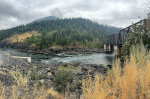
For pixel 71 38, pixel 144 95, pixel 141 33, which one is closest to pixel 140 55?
pixel 144 95

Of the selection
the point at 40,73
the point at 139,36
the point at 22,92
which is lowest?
the point at 40,73

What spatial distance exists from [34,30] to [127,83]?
507 ft

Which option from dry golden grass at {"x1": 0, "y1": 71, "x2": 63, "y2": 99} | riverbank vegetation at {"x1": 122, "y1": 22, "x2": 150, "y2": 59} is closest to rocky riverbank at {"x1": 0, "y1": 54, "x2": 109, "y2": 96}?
dry golden grass at {"x1": 0, "y1": 71, "x2": 63, "y2": 99}

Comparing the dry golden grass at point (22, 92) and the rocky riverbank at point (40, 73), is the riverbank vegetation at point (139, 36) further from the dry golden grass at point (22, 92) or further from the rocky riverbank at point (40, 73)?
the dry golden grass at point (22, 92)

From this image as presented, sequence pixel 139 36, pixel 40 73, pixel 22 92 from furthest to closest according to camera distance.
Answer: pixel 139 36, pixel 40 73, pixel 22 92

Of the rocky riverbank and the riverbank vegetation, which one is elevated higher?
the riverbank vegetation

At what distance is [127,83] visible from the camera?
2764mm

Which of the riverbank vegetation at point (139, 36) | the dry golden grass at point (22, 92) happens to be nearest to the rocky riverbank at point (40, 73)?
the dry golden grass at point (22, 92)

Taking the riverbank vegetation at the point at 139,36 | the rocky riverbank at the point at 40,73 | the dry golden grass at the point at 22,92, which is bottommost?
the rocky riverbank at the point at 40,73

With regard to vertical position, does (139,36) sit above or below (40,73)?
above

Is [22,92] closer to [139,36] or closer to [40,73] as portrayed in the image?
[40,73]

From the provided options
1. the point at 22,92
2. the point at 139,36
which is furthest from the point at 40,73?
the point at 139,36

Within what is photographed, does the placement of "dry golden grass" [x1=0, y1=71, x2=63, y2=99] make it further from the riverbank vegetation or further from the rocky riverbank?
the riverbank vegetation

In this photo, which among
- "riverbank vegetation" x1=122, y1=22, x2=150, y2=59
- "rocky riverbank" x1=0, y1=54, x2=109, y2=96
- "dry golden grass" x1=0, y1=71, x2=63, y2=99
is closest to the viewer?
"dry golden grass" x1=0, y1=71, x2=63, y2=99
